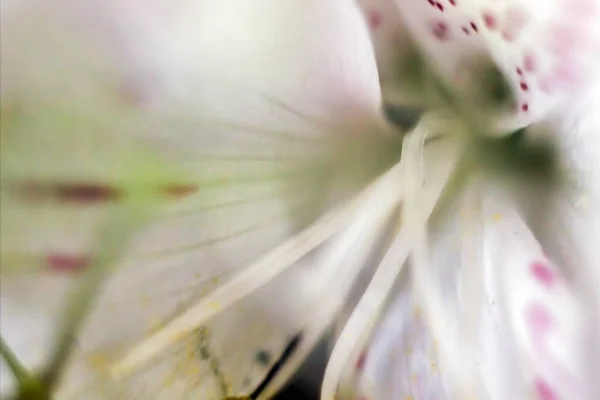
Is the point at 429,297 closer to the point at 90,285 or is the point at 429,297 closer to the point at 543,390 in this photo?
the point at 543,390

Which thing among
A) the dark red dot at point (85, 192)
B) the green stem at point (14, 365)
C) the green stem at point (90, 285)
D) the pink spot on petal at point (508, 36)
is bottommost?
the green stem at point (14, 365)

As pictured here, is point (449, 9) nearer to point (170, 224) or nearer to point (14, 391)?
point (170, 224)

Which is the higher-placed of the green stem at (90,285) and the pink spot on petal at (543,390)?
the pink spot on petal at (543,390)

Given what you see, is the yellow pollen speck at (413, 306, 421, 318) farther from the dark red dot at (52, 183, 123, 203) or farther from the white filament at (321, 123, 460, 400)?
the dark red dot at (52, 183, 123, 203)

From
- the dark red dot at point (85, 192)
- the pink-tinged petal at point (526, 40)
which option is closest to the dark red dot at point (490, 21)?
the pink-tinged petal at point (526, 40)

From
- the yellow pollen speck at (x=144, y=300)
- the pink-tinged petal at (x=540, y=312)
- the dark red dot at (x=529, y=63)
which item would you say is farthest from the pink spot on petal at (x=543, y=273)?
the yellow pollen speck at (x=144, y=300)

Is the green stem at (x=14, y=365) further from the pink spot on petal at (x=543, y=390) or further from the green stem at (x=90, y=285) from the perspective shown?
the pink spot on petal at (x=543, y=390)

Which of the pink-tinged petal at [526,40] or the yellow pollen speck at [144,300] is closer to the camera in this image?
the pink-tinged petal at [526,40]

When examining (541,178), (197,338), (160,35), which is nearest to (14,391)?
(197,338)
